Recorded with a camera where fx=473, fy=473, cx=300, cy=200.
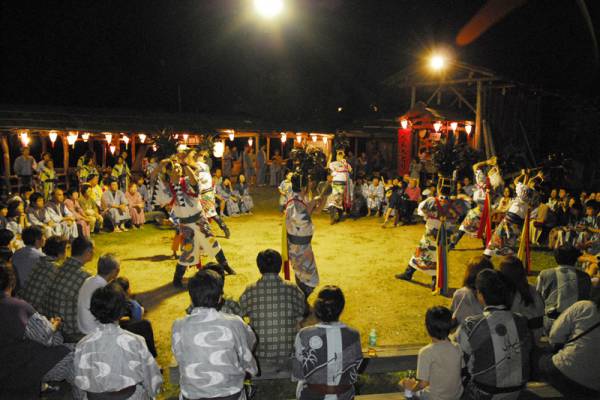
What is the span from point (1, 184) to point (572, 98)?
2289cm

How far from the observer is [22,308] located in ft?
12.9

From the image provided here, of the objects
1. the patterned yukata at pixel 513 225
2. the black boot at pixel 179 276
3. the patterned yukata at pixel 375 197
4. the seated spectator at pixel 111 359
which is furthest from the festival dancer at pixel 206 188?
the seated spectator at pixel 111 359

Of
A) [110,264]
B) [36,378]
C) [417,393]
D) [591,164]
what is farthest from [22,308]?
[591,164]

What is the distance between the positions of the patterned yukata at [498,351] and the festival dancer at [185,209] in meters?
5.00

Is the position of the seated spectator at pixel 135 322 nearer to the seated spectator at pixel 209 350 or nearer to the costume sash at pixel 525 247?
the seated spectator at pixel 209 350

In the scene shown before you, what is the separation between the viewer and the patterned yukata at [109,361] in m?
3.22

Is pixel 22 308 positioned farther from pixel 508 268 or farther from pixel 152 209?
pixel 152 209

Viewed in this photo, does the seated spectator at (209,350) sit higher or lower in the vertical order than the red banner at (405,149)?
lower

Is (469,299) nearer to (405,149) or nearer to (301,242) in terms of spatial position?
(301,242)

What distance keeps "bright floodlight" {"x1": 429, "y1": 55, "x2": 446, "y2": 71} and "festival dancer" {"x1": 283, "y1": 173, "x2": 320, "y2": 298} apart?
12624mm

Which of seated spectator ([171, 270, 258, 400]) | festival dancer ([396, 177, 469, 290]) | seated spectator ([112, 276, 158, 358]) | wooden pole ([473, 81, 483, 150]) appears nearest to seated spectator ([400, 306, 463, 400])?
seated spectator ([171, 270, 258, 400])

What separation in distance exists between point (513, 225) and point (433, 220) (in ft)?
7.54

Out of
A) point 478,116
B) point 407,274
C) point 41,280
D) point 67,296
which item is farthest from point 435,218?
point 478,116

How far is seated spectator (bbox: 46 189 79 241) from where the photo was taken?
1041cm
